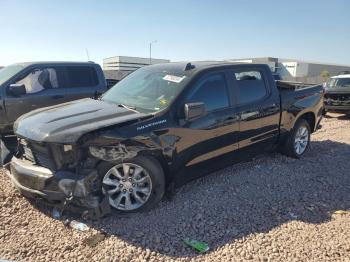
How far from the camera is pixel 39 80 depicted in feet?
23.7

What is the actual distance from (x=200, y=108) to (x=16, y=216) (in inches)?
100

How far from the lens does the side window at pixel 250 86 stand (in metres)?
5.00

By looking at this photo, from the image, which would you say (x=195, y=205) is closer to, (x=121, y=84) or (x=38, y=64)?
(x=121, y=84)

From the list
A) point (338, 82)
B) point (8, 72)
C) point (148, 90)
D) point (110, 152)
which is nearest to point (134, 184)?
point (110, 152)

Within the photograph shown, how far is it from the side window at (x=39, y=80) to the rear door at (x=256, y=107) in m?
4.38

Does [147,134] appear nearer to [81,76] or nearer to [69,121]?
[69,121]

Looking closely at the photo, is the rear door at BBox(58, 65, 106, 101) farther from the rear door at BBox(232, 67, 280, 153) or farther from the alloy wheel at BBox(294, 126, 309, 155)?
the alloy wheel at BBox(294, 126, 309, 155)

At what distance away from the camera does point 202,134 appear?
437 centimetres

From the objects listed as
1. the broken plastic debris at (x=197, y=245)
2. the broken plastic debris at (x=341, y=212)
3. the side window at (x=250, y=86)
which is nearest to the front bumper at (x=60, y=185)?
the broken plastic debris at (x=197, y=245)

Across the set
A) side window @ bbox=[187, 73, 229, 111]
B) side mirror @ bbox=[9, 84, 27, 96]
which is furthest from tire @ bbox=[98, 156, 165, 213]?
side mirror @ bbox=[9, 84, 27, 96]

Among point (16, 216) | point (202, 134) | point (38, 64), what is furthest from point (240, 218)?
point (38, 64)

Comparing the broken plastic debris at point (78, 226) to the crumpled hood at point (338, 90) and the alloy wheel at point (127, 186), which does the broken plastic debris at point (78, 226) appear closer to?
the alloy wheel at point (127, 186)

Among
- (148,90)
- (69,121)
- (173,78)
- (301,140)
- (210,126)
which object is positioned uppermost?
(173,78)

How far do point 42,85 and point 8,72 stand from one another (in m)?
0.81
